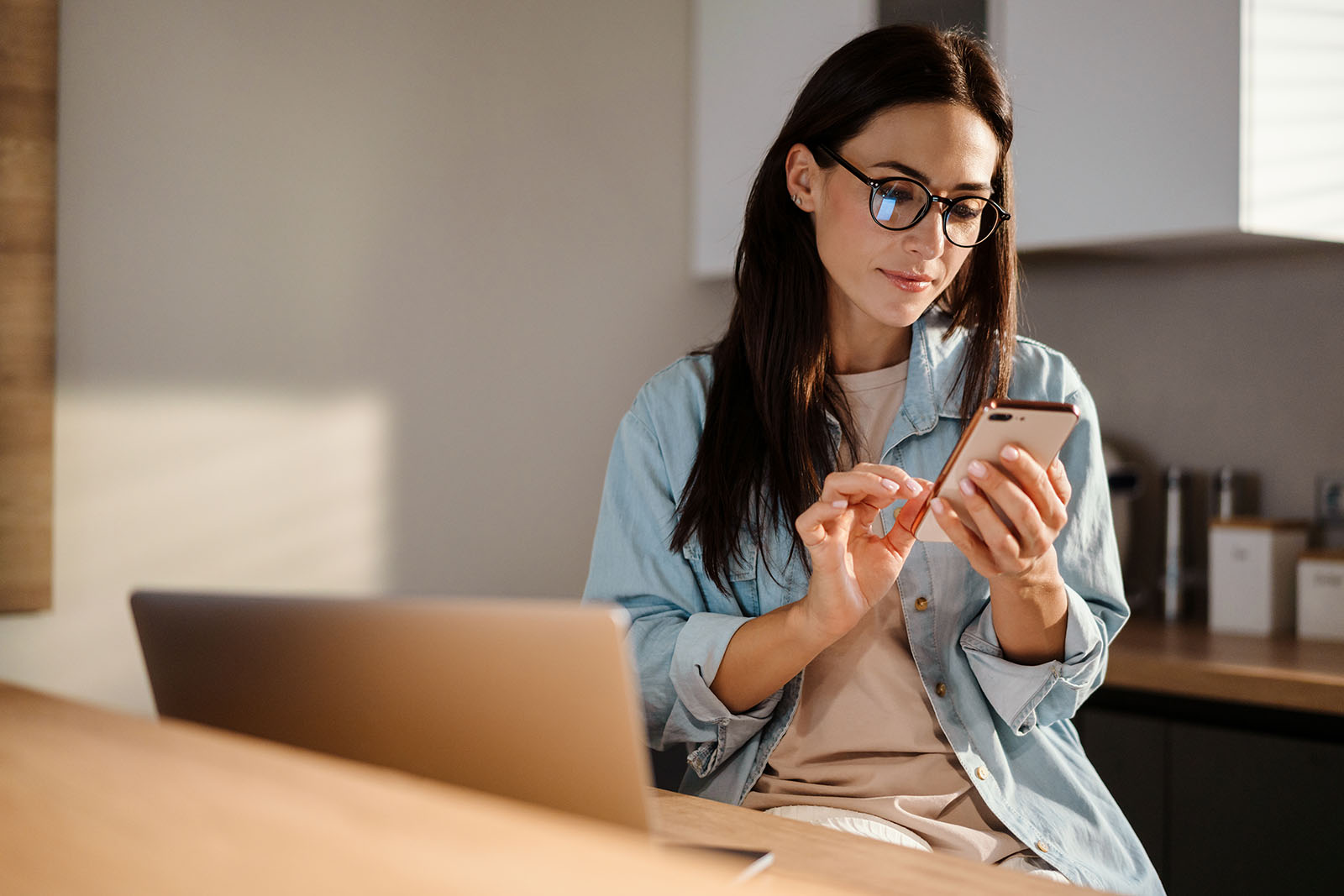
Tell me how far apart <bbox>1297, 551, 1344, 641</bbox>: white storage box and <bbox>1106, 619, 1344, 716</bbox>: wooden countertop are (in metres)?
0.03

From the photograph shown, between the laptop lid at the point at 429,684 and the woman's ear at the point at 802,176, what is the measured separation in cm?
76

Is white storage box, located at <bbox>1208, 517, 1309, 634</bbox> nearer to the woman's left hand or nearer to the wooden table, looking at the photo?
the woman's left hand

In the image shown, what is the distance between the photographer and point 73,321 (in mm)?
1871

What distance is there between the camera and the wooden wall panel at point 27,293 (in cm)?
178

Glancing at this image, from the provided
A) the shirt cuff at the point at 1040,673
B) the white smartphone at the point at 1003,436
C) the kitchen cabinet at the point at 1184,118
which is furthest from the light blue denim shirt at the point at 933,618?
the kitchen cabinet at the point at 1184,118

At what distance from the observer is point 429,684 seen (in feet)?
2.30

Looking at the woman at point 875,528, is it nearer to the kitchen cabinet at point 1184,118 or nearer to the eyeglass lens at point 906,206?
the eyeglass lens at point 906,206

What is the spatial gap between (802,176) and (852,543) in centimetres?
44

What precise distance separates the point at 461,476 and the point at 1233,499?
154 cm

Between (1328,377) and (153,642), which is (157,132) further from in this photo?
(1328,377)

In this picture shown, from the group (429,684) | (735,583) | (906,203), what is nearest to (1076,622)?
(735,583)

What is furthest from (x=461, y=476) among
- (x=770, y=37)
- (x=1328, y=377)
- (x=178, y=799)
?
(x=178, y=799)

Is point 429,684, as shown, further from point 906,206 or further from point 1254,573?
point 1254,573

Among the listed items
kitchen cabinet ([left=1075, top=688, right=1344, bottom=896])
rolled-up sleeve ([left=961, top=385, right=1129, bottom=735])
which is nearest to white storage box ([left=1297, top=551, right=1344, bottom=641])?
kitchen cabinet ([left=1075, top=688, right=1344, bottom=896])
